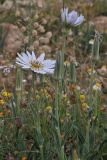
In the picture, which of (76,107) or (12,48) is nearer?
(76,107)

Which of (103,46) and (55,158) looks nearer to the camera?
(55,158)

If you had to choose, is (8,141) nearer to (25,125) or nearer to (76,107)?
(25,125)

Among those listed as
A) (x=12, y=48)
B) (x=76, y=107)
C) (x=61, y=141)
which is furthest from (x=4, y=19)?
(x=61, y=141)

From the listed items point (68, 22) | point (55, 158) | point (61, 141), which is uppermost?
point (68, 22)

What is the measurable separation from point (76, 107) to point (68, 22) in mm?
556

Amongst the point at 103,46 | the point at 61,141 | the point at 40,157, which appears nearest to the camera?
the point at 61,141

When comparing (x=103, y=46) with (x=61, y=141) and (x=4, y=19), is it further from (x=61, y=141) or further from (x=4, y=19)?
(x=61, y=141)

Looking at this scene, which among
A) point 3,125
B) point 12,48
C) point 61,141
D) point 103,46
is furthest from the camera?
point 103,46

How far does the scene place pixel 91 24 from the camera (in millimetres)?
6121

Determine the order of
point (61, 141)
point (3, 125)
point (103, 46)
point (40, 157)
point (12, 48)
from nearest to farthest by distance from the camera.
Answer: point (61, 141) → point (40, 157) → point (3, 125) → point (12, 48) → point (103, 46)

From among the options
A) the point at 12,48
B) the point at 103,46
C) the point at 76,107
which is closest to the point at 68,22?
the point at 76,107

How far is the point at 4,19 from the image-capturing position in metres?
6.09

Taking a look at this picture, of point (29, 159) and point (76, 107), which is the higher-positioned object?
point (76, 107)

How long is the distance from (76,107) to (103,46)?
3174mm
